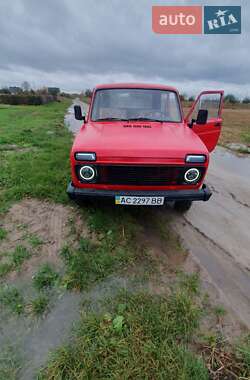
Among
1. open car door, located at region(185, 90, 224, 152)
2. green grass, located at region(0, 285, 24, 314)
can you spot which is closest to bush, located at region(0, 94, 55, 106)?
open car door, located at region(185, 90, 224, 152)

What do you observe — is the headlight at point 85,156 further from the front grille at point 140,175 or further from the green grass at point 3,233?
the green grass at point 3,233

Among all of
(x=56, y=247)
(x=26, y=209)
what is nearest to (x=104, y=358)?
(x=56, y=247)

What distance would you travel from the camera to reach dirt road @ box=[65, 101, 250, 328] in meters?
2.55

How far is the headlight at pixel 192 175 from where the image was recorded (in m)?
3.02

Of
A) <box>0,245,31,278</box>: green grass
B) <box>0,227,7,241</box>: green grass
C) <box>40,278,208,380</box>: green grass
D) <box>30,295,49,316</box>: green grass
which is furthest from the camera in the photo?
<box>0,227,7,241</box>: green grass

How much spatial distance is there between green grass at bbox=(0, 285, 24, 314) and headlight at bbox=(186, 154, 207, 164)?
2.41 metres

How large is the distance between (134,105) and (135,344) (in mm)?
3490

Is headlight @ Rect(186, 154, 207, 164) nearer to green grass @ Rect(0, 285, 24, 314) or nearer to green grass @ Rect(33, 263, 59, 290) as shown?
green grass @ Rect(33, 263, 59, 290)

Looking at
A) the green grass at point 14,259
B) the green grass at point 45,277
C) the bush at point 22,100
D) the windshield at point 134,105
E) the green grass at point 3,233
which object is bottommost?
the green grass at point 45,277

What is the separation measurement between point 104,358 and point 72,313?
0.53 meters

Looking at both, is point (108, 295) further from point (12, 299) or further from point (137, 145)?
point (137, 145)

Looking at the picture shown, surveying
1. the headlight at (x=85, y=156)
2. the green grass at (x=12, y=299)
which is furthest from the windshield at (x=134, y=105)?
the green grass at (x=12, y=299)

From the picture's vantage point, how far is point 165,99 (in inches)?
164

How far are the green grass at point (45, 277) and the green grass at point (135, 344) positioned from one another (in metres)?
0.62
